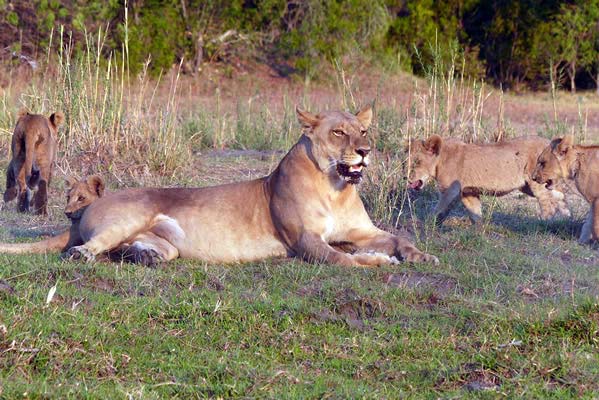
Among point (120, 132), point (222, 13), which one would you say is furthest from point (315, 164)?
point (222, 13)

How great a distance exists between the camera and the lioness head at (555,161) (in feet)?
25.2

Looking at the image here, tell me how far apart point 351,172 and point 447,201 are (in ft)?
6.21

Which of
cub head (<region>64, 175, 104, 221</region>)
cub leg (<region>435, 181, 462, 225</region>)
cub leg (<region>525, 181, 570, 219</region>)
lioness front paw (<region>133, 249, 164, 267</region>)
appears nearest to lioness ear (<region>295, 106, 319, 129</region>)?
lioness front paw (<region>133, 249, 164, 267</region>)

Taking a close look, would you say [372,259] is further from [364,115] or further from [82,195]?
[82,195]

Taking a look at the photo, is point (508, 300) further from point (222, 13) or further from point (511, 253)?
point (222, 13)

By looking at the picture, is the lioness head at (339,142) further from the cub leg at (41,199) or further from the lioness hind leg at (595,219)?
the cub leg at (41,199)

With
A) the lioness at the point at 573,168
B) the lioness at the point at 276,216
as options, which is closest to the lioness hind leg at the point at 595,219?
the lioness at the point at 573,168

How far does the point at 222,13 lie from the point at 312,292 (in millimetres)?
18906

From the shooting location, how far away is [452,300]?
545cm

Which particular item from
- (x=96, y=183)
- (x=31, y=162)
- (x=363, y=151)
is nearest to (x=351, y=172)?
(x=363, y=151)

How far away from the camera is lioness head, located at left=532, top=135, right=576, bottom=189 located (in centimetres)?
770

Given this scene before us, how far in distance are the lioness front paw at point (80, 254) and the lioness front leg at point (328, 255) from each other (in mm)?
1341

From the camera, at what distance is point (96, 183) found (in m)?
7.32

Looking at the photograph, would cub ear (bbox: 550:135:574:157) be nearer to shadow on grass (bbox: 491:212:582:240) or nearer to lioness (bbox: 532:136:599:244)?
lioness (bbox: 532:136:599:244)
